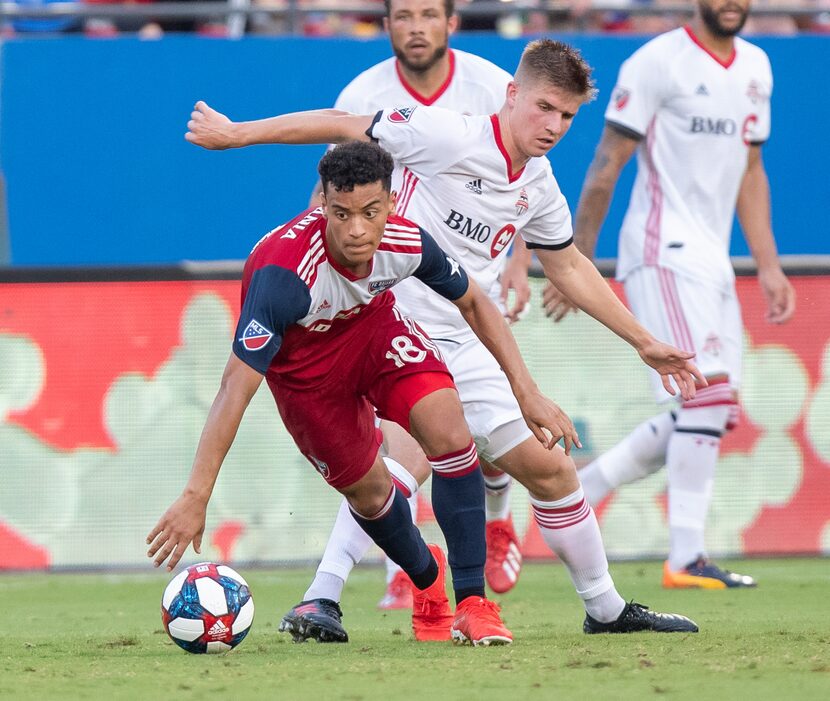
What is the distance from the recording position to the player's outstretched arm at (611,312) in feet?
16.5

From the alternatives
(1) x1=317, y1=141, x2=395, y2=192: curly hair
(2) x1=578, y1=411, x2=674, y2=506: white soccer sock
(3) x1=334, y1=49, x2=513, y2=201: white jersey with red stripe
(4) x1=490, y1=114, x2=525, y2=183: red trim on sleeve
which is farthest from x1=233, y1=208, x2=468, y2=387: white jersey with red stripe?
(2) x1=578, y1=411, x2=674, y2=506: white soccer sock

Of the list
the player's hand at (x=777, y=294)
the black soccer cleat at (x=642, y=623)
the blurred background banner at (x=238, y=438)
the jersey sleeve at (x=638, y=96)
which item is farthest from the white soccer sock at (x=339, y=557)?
the player's hand at (x=777, y=294)

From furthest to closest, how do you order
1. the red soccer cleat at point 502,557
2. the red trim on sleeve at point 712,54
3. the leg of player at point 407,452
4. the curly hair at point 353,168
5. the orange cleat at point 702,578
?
the red trim on sleeve at point 712,54, the orange cleat at point 702,578, the red soccer cleat at point 502,557, the leg of player at point 407,452, the curly hair at point 353,168

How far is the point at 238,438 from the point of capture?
7.97 m

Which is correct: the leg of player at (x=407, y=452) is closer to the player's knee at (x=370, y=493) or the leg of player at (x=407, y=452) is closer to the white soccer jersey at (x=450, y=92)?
the player's knee at (x=370, y=493)

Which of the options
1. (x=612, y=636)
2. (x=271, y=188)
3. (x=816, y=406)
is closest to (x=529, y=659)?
(x=612, y=636)

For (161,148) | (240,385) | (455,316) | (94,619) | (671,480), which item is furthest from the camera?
(161,148)

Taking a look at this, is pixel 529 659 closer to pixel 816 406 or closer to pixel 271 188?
pixel 816 406

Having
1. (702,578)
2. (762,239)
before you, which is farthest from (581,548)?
(762,239)

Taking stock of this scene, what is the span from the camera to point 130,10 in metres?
9.93

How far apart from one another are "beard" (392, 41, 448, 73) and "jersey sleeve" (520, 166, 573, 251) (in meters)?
1.30

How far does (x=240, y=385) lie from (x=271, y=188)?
211 inches

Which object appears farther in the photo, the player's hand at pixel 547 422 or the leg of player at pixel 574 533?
the leg of player at pixel 574 533

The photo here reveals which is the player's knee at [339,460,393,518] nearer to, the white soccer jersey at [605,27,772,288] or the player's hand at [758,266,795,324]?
the white soccer jersey at [605,27,772,288]
